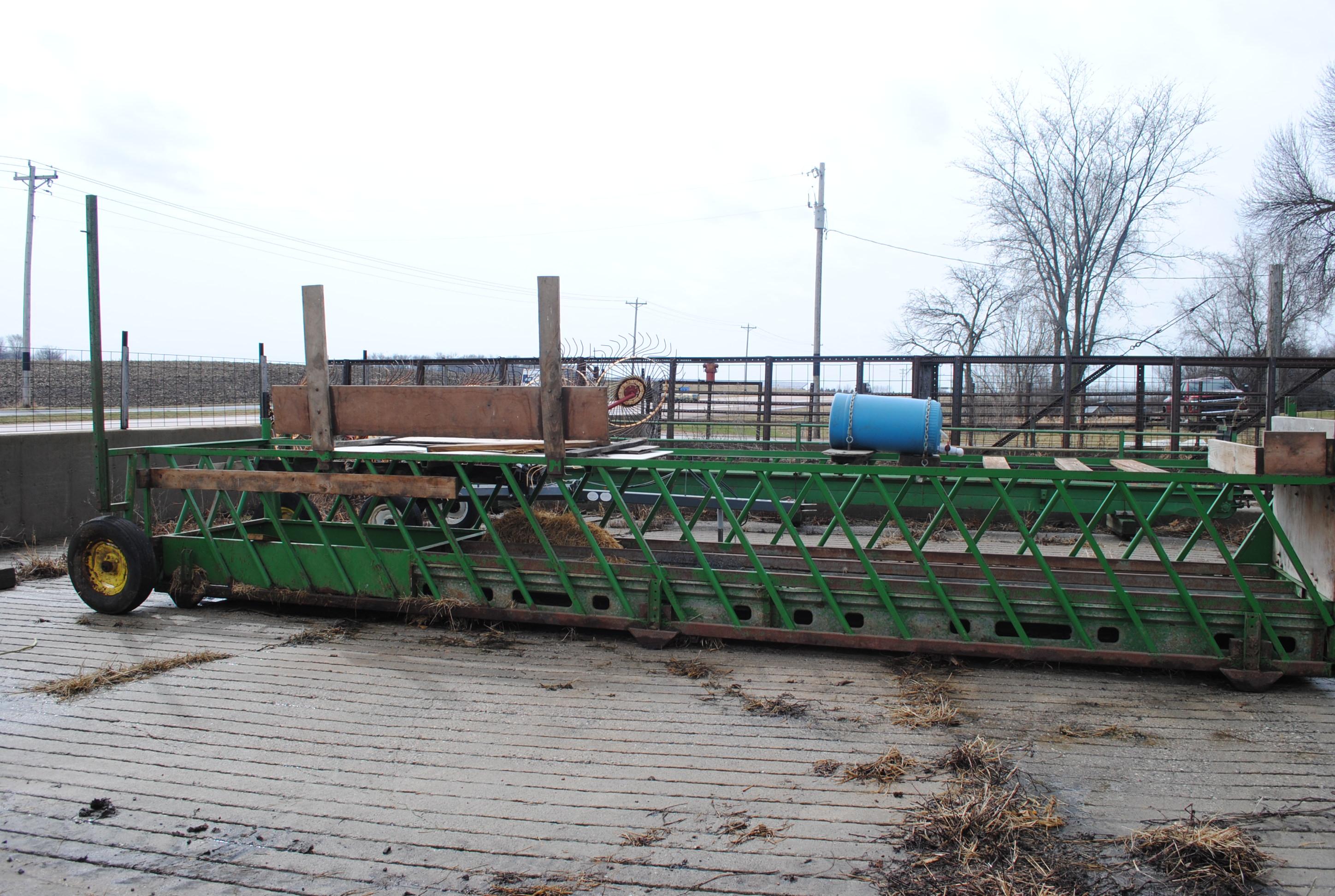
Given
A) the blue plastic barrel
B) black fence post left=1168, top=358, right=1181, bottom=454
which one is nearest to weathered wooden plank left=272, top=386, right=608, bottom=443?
the blue plastic barrel

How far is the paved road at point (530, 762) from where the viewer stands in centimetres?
333

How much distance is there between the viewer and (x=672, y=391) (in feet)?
51.1

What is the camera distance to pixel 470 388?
6223 mm

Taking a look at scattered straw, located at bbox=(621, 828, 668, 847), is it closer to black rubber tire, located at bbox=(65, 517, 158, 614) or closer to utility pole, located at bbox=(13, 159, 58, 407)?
black rubber tire, located at bbox=(65, 517, 158, 614)

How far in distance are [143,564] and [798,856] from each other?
5.97m

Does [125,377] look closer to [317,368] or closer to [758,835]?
[317,368]

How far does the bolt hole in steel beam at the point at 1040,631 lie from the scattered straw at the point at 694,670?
189 cm

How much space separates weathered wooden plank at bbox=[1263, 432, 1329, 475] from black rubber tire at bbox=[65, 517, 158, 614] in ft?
27.1

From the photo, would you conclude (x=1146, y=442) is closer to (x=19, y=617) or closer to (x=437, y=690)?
(x=437, y=690)

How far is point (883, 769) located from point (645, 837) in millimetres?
1293

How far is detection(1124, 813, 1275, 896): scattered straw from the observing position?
3.18 m

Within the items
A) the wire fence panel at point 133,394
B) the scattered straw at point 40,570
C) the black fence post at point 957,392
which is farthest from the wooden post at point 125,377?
the black fence post at point 957,392

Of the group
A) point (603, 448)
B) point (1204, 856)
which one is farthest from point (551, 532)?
point (1204, 856)

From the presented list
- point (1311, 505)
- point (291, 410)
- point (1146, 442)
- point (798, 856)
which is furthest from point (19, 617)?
point (1146, 442)
